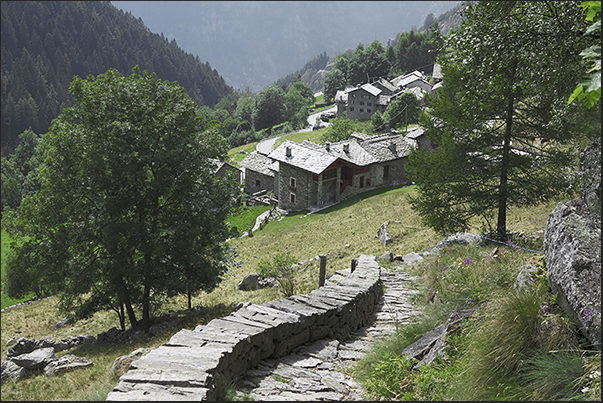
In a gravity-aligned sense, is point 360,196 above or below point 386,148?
below

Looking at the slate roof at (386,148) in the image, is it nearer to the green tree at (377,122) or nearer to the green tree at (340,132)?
the green tree at (340,132)

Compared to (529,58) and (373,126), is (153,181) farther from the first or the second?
(373,126)

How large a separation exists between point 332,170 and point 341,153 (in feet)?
8.25

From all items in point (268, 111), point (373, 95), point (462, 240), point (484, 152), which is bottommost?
point (462, 240)

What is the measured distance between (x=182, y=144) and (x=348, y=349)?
10.3 meters

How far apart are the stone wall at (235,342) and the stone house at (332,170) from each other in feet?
130

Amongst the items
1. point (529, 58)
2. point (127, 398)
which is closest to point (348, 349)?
point (127, 398)

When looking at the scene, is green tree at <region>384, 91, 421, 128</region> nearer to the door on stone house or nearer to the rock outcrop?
the door on stone house

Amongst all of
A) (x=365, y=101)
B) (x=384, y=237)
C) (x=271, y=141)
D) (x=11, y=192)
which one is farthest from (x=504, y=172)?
(x=11, y=192)

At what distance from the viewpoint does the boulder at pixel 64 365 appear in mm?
10539

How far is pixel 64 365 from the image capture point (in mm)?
10797

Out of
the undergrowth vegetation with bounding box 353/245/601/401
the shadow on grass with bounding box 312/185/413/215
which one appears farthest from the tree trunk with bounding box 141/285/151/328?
the shadow on grass with bounding box 312/185/413/215

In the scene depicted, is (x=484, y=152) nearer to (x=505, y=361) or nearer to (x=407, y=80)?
(x=505, y=361)

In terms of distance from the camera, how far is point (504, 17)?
970 cm
